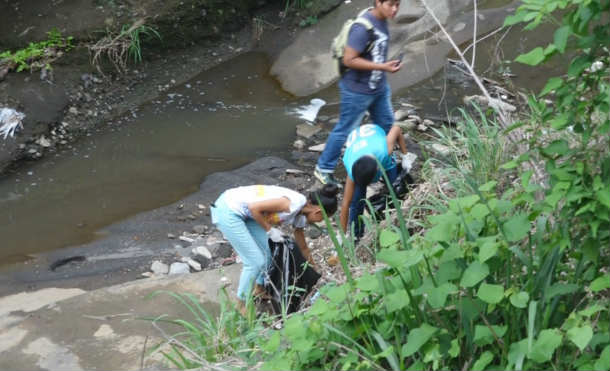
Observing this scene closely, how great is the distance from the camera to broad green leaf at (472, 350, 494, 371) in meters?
2.49

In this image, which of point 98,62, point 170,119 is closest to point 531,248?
point 170,119

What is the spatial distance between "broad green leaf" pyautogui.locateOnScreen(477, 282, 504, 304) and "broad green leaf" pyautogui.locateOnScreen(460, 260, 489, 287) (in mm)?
36

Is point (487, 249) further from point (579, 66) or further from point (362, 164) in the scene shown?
point (362, 164)

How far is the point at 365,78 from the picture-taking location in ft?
16.7

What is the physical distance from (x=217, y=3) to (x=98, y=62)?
1722 millimetres

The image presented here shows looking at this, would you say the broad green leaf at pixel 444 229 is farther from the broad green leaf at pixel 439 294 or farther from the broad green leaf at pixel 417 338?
the broad green leaf at pixel 417 338

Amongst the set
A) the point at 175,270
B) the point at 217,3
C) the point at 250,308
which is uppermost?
the point at 217,3

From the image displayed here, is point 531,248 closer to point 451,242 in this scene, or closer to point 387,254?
point 451,242

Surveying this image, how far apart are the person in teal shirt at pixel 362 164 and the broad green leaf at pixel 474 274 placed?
1933 millimetres

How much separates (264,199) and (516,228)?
1.94 metres

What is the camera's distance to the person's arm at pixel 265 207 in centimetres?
420

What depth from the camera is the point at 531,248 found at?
8.91 feet

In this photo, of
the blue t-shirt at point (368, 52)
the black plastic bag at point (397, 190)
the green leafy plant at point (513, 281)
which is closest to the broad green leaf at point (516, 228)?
the green leafy plant at point (513, 281)

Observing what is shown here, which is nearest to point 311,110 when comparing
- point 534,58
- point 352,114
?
point 352,114
